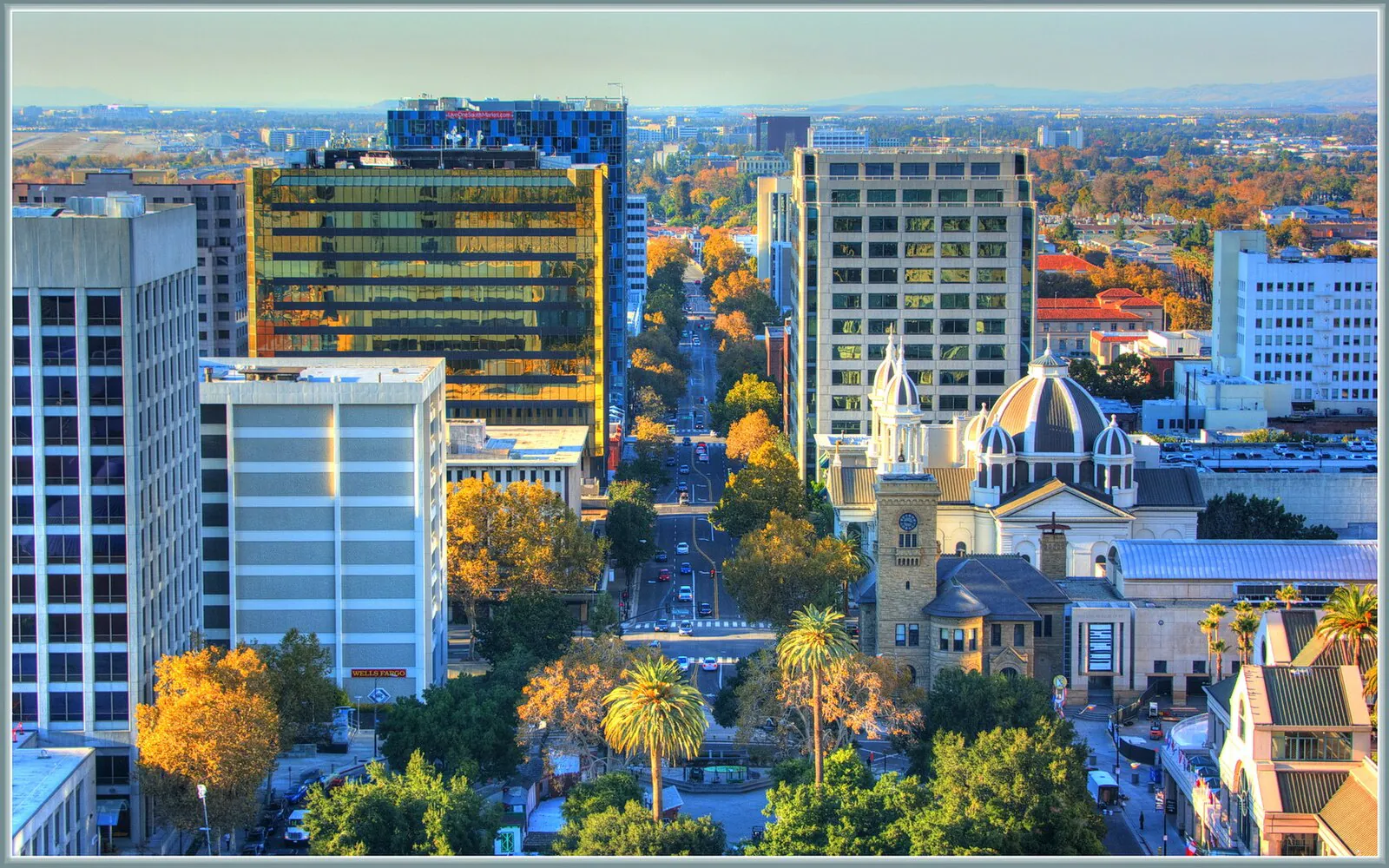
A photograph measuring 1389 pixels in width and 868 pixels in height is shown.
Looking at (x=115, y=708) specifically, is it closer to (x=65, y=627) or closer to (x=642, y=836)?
(x=65, y=627)

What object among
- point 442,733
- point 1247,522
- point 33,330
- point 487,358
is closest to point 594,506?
point 487,358

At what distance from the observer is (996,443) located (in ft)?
449

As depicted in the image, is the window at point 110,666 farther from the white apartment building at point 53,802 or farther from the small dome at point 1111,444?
the small dome at point 1111,444

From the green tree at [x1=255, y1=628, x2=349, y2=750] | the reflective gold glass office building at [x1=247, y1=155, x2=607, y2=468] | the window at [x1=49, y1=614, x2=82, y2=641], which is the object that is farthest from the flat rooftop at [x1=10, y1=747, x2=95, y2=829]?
the reflective gold glass office building at [x1=247, y1=155, x2=607, y2=468]

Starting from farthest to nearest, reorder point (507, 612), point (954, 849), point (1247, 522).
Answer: point (1247, 522)
point (507, 612)
point (954, 849)

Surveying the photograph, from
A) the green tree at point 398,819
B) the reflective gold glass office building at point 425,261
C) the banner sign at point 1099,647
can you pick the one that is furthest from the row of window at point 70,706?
the reflective gold glass office building at point 425,261

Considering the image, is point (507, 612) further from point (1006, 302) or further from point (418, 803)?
point (1006, 302)

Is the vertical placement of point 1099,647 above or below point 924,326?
below

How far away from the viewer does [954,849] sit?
8156 cm

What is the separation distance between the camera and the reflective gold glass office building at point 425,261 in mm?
169750

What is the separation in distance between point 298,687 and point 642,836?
2527cm

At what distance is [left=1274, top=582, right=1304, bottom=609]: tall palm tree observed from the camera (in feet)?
375

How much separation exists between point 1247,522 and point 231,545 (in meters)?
76.8

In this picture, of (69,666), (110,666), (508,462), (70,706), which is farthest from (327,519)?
(508,462)
